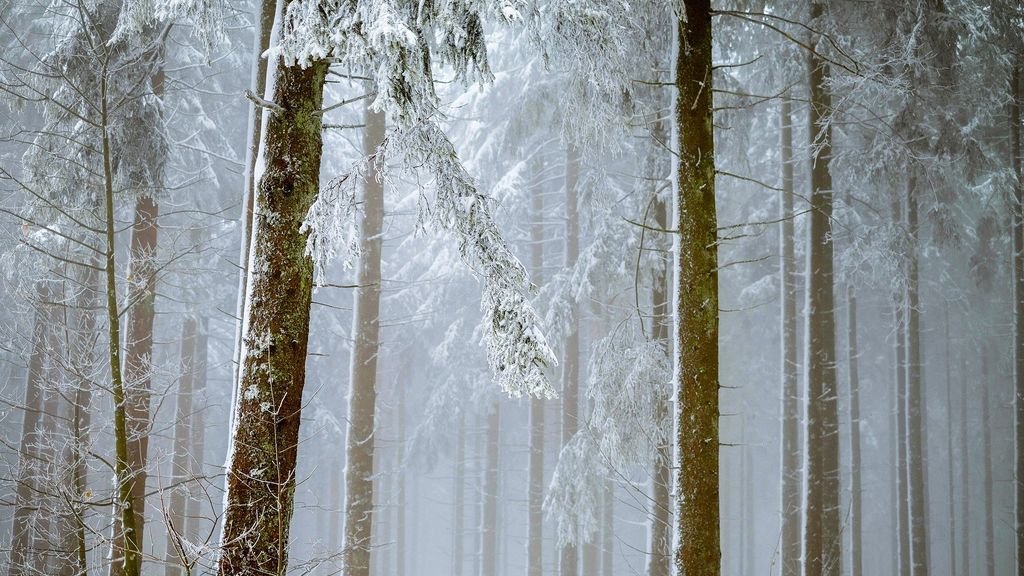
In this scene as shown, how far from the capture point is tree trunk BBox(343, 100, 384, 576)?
7.62 metres

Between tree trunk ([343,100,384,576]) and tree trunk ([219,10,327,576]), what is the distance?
303cm

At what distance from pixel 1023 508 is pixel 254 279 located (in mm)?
12325

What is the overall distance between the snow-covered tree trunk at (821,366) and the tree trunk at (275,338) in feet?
20.8

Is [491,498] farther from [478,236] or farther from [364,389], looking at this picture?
[478,236]

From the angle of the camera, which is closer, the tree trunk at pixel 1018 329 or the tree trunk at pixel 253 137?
the tree trunk at pixel 253 137

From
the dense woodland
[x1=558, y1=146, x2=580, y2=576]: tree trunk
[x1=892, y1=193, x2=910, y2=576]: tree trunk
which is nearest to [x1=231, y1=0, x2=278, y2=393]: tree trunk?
the dense woodland

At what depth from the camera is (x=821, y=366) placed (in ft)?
27.7

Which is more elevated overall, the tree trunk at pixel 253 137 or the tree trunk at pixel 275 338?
the tree trunk at pixel 253 137

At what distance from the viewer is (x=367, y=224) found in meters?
8.52

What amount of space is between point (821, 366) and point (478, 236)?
6007 millimetres

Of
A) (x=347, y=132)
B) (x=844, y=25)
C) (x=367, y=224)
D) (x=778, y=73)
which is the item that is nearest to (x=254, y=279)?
(x=367, y=224)

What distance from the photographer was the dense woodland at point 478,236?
4.12 metres

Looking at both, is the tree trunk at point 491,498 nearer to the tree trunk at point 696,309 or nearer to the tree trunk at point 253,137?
the tree trunk at point 253,137

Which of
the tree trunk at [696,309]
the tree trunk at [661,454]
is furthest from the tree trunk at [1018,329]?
the tree trunk at [696,309]
